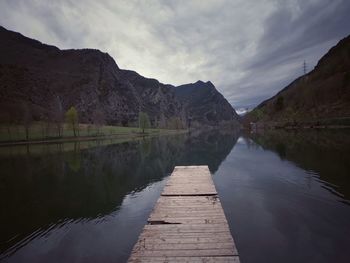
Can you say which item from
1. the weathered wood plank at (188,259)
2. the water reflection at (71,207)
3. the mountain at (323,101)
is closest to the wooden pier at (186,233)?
the weathered wood plank at (188,259)

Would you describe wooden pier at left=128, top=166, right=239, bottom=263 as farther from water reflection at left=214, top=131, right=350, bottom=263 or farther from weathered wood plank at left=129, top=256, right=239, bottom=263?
water reflection at left=214, top=131, right=350, bottom=263

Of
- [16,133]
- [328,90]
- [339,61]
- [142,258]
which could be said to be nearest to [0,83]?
[16,133]

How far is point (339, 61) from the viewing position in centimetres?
19600

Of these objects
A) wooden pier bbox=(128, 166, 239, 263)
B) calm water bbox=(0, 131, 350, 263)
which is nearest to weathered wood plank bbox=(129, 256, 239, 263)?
wooden pier bbox=(128, 166, 239, 263)

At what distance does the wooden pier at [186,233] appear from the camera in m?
7.58

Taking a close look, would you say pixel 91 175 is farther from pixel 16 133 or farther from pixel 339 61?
pixel 339 61

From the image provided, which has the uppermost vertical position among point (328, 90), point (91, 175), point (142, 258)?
point (328, 90)

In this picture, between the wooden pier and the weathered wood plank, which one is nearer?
the weathered wood plank

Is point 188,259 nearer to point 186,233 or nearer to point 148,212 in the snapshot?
point 186,233

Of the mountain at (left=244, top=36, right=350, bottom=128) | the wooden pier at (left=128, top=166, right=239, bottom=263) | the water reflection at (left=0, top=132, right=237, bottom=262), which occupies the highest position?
the mountain at (left=244, top=36, right=350, bottom=128)

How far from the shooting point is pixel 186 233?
9.21 m

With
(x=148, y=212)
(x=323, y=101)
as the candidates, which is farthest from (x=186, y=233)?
(x=323, y=101)

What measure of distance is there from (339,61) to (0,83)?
10609 inches

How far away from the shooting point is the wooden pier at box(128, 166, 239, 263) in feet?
24.9
